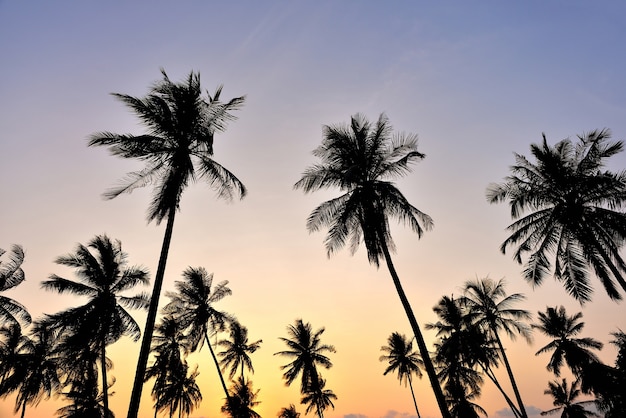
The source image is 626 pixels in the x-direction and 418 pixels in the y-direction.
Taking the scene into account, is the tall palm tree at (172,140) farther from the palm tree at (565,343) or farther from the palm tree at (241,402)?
the palm tree at (565,343)

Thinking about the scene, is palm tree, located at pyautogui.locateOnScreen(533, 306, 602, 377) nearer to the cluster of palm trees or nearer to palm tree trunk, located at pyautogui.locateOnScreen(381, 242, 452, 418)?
the cluster of palm trees

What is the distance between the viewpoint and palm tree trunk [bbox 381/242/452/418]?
13.3m

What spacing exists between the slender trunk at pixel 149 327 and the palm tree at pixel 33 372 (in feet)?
73.0

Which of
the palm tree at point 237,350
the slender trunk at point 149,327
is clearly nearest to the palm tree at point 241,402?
the palm tree at point 237,350

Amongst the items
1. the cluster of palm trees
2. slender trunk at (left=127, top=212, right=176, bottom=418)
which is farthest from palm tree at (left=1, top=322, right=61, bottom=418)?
slender trunk at (left=127, top=212, right=176, bottom=418)

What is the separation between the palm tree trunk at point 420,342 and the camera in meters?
13.3

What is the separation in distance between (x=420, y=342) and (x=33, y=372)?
108 ft

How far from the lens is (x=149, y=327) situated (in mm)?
12359

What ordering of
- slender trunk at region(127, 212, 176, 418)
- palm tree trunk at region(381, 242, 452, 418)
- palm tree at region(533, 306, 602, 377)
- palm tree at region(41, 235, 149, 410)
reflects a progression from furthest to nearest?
palm tree at region(533, 306, 602, 377) < palm tree at region(41, 235, 149, 410) < palm tree trunk at region(381, 242, 452, 418) < slender trunk at region(127, 212, 176, 418)

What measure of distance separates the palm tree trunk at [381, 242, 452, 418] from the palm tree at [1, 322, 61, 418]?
28350 mm

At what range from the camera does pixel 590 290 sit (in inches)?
671

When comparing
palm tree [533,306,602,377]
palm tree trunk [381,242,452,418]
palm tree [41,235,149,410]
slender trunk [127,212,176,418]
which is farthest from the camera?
palm tree [533,306,602,377]

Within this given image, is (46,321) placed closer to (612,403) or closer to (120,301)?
(120,301)

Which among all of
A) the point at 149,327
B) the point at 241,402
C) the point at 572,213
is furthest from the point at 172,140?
the point at 241,402
